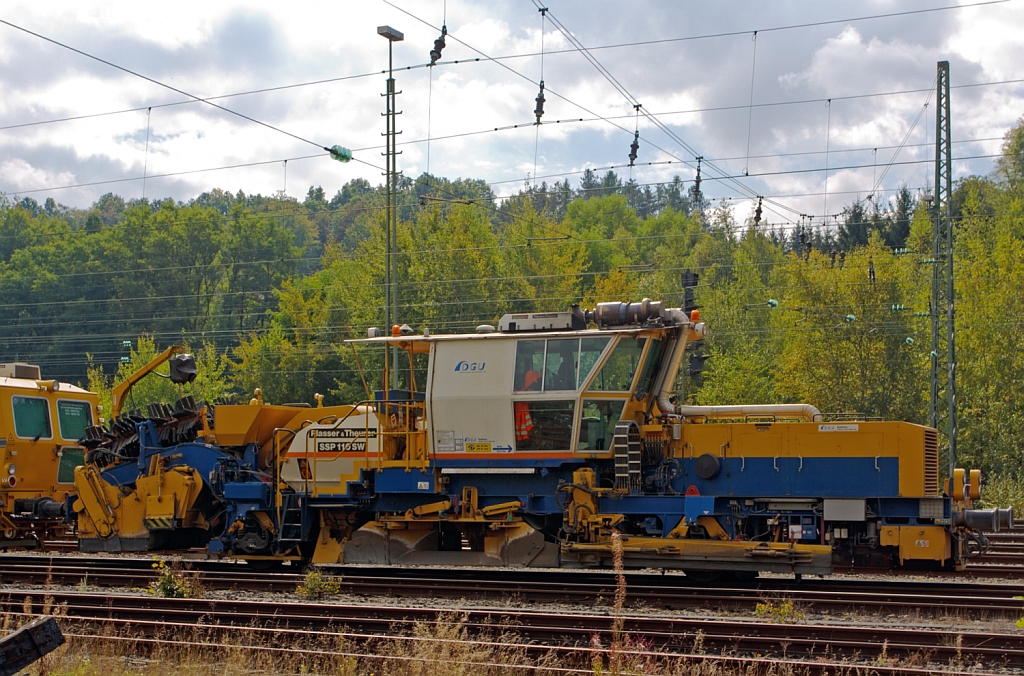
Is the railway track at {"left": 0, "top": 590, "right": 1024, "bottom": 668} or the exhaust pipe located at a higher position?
the exhaust pipe

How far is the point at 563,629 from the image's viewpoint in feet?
31.5

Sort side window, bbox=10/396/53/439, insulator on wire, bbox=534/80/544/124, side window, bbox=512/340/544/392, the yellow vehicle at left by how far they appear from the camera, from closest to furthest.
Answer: side window, bbox=512/340/544/392, the yellow vehicle at left, side window, bbox=10/396/53/439, insulator on wire, bbox=534/80/544/124

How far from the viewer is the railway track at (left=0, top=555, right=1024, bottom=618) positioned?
1134cm

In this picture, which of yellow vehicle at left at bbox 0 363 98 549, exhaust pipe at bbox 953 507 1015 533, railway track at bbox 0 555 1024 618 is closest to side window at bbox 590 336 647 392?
railway track at bbox 0 555 1024 618

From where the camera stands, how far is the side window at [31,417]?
17.0 metres

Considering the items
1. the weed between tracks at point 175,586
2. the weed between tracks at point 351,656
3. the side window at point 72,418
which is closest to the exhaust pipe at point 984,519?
the weed between tracks at point 351,656

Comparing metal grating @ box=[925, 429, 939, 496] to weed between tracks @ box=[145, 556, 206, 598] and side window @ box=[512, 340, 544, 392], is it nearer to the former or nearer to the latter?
side window @ box=[512, 340, 544, 392]

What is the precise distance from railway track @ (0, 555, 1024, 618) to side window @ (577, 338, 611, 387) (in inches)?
115

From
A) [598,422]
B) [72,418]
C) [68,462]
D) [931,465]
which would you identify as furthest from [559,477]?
[72,418]

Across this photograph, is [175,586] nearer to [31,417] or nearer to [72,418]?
[31,417]

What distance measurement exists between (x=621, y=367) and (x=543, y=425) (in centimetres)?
134

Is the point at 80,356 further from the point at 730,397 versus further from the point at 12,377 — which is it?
the point at 12,377

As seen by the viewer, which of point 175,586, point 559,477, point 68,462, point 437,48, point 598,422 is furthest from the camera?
point 437,48

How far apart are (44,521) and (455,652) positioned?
11.4 meters
